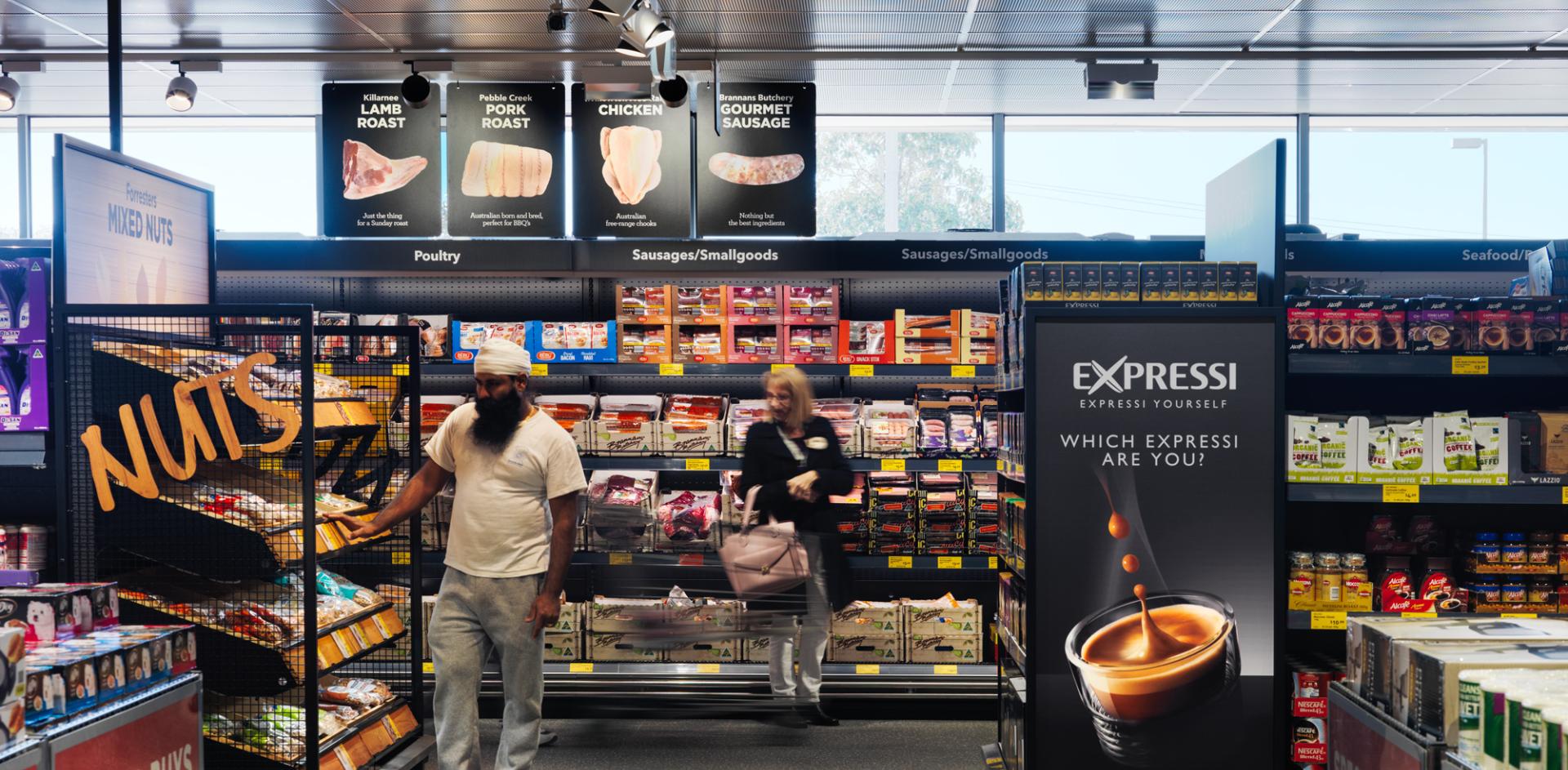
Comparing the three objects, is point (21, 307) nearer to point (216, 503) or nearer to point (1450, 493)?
point (216, 503)

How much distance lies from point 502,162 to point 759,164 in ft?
4.46

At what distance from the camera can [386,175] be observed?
577 centimetres

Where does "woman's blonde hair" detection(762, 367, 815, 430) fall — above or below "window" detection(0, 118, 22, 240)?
below

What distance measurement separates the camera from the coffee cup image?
3314 mm

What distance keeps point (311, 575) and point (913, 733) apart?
3011 millimetres

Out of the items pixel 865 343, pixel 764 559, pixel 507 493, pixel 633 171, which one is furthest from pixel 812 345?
pixel 507 493

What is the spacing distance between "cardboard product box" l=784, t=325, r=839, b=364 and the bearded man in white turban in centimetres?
174

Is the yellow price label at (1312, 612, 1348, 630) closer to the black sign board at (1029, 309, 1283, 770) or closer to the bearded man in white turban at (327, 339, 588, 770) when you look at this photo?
the black sign board at (1029, 309, 1283, 770)

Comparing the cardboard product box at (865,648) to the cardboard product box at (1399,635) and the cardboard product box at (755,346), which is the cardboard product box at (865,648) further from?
the cardboard product box at (1399,635)

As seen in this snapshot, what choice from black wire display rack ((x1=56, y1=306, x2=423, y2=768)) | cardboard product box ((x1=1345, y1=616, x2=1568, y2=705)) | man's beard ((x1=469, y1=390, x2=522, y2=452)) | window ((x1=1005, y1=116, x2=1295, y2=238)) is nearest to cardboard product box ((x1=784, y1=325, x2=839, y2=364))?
window ((x1=1005, y1=116, x2=1295, y2=238))

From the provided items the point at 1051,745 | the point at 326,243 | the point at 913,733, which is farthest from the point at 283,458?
the point at 913,733

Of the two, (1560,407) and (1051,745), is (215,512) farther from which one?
(1560,407)

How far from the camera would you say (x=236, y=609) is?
11.6 feet

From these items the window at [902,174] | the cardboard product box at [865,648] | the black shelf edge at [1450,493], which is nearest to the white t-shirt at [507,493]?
the cardboard product box at [865,648]
